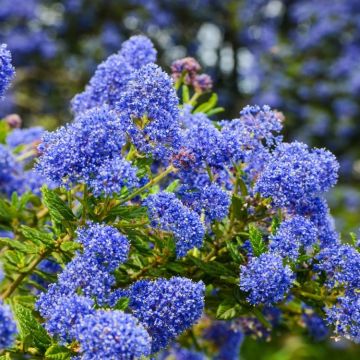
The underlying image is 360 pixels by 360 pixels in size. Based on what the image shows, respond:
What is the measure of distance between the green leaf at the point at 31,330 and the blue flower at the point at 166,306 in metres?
0.24

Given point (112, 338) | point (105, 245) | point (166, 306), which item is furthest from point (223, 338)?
point (112, 338)

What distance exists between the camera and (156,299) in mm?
1895

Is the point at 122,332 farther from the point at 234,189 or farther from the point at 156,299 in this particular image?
the point at 234,189

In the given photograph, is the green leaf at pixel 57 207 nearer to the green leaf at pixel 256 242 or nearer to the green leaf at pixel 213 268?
the green leaf at pixel 213 268

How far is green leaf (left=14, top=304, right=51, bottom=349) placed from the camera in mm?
1911

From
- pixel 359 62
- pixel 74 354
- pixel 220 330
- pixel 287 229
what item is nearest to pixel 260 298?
pixel 287 229

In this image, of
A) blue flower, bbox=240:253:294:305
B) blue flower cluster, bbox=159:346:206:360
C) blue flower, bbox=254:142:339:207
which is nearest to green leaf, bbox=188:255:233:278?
blue flower, bbox=240:253:294:305

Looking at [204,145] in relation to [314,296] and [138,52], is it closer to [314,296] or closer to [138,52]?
[314,296]

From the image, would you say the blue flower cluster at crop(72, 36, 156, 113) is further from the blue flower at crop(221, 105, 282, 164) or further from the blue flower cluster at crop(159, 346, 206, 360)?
the blue flower cluster at crop(159, 346, 206, 360)

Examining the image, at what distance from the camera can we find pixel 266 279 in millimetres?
1962

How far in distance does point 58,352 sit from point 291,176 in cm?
80

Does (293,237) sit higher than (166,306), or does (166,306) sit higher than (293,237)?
(293,237)

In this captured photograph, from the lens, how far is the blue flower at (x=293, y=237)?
204cm

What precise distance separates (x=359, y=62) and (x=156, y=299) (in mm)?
7785
